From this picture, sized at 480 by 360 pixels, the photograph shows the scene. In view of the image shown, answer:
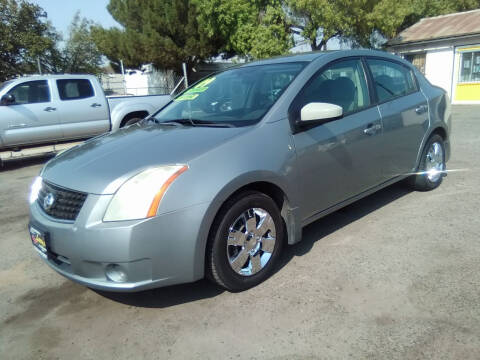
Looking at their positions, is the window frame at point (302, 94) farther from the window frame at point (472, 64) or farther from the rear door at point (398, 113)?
the window frame at point (472, 64)

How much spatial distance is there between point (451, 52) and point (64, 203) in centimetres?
1857

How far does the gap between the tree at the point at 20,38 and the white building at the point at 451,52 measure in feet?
55.5

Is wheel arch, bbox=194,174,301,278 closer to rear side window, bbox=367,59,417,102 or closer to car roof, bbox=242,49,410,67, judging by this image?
car roof, bbox=242,49,410,67

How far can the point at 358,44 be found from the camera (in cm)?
1991

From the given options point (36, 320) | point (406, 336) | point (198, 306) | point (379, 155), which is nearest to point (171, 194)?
point (198, 306)

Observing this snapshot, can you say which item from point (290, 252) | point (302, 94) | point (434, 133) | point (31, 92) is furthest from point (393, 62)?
point (31, 92)

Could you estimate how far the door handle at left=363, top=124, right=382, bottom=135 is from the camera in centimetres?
367

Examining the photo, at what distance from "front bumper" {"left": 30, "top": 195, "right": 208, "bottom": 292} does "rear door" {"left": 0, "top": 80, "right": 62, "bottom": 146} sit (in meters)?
6.71

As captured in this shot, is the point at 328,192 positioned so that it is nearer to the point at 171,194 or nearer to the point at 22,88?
the point at 171,194

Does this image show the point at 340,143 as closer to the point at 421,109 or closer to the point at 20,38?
the point at 421,109

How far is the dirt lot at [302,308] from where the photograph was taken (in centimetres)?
236

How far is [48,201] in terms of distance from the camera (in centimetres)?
280

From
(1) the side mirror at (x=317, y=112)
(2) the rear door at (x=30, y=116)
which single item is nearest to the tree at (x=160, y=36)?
(2) the rear door at (x=30, y=116)

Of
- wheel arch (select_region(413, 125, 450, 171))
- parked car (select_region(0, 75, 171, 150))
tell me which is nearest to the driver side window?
wheel arch (select_region(413, 125, 450, 171))
